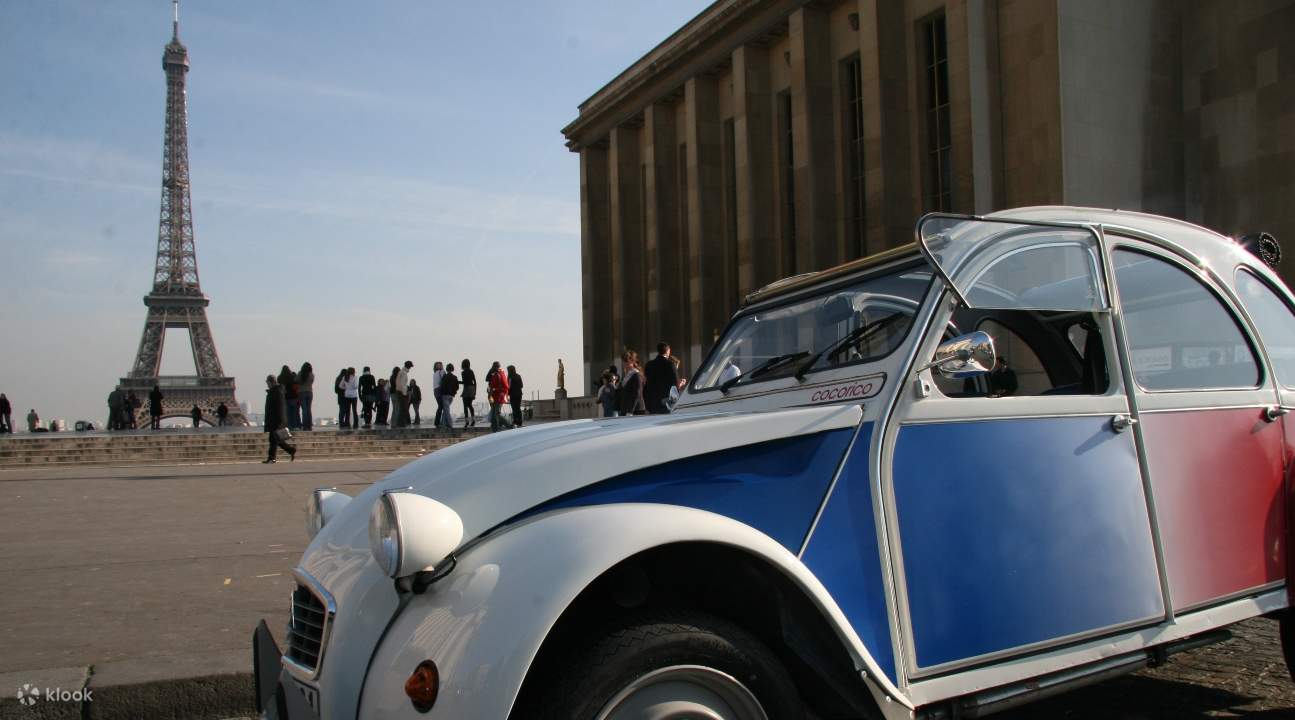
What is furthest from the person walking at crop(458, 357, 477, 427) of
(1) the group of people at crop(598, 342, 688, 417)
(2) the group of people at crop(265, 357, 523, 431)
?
(1) the group of people at crop(598, 342, 688, 417)

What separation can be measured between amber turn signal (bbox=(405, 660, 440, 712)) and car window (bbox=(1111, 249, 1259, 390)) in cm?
266

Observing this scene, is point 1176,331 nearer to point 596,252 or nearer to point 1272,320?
point 1272,320

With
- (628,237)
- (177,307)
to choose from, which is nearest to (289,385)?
(628,237)

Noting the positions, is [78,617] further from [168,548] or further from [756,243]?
[756,243]

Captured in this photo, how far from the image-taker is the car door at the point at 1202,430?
3354 millimetres

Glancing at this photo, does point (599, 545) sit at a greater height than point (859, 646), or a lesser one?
greater

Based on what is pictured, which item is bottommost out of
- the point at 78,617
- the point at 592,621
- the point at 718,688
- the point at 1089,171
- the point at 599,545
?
the point at 78,617

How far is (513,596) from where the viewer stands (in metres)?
2.25

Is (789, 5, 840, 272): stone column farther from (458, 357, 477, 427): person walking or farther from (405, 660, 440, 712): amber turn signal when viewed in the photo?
(405, 660, 440, 712): amber turn signal

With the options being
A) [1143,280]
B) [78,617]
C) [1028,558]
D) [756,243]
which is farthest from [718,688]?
[756,243]

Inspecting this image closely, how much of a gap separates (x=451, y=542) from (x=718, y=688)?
0.76 meters

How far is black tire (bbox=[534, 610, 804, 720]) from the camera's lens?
221cm

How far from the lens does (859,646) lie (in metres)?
2.54

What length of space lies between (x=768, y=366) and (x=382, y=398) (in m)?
24.9
